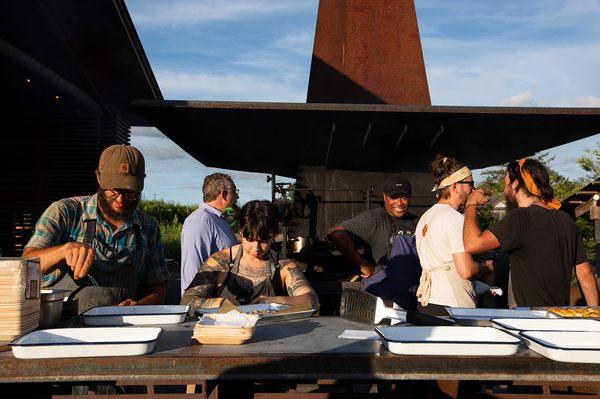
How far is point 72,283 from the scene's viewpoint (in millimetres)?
3090

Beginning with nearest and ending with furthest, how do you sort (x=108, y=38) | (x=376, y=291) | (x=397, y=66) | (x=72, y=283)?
(x=72, y=283)
(x=376, y=291)
(x=397, y=66)
(x=108, y=38)

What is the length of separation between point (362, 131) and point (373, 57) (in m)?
2.26

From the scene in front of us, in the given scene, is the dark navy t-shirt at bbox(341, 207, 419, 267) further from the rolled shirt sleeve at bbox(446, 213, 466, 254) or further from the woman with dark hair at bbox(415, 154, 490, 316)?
the rolled shirt sleeve at bbox(446, 213, 466, 254)

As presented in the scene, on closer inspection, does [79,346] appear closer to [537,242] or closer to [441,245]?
[441,245]

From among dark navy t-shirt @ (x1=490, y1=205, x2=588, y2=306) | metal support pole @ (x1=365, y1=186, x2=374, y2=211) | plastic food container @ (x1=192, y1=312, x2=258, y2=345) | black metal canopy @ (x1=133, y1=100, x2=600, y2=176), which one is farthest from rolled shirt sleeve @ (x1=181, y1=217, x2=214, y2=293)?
plastic food container @ (x1=192, y1=312, x2=258, y2=345)

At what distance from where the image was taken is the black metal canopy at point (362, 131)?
4887mm

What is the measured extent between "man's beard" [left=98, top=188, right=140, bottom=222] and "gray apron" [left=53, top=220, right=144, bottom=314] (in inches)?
3.2

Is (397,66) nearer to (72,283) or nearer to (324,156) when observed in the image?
(324,156)

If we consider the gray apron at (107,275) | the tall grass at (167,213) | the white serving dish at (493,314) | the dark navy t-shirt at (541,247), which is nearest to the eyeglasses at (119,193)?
the gray apron at (107,275)

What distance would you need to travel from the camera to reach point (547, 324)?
7.36ft

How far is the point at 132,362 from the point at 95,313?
74 cm

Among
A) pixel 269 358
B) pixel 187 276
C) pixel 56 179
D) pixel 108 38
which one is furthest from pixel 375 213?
pixel 56 179

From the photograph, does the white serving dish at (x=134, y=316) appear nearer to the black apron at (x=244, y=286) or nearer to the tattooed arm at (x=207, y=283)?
the tattooed arm at (x=207, y=283)

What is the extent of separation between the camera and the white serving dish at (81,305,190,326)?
7.58 ft
